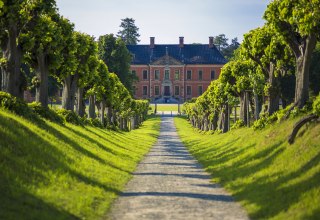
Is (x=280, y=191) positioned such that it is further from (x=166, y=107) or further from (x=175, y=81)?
Answer: (x=175, y=81)

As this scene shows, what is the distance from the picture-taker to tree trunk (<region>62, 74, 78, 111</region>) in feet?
106

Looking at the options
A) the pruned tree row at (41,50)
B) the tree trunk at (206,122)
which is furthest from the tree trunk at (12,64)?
the tree trunk at (206,122)

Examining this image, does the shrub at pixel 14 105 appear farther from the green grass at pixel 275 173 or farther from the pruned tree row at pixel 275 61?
the pruned tree row at pixel 275 61

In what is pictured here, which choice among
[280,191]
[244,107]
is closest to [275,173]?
[280,191]

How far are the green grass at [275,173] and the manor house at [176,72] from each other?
100909 millimetres

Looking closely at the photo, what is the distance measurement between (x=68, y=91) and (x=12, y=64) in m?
10.5

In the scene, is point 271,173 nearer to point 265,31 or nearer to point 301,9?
point 301,9

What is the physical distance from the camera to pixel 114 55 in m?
88.0

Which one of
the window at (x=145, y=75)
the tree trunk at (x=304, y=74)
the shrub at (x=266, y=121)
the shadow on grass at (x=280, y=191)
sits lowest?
the shadow on grass at (x=280, y=191)

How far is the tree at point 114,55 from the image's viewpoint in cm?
8838

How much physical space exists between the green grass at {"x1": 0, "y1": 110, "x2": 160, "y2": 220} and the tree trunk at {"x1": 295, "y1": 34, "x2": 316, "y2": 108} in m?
7.30

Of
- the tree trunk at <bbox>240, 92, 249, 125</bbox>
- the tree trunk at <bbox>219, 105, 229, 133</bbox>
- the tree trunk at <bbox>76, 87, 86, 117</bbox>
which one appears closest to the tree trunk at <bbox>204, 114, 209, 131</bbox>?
the tree trunk at <bbox>219, 105, 229, 133</bbox>

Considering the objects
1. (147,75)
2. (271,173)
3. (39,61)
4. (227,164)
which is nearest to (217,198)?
(271,173)

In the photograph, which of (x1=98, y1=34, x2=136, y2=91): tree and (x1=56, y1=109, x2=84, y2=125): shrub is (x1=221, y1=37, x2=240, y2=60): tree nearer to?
(x1=98, y1=34, x2=136, y2=91): tree
